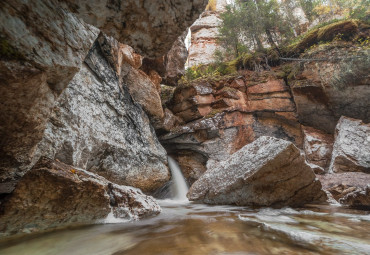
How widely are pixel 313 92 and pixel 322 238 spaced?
986 cm

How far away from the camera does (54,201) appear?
2613 mm

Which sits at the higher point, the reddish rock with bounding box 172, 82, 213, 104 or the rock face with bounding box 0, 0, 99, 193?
the reddish rock with bounding box 172, 82, 213, 104

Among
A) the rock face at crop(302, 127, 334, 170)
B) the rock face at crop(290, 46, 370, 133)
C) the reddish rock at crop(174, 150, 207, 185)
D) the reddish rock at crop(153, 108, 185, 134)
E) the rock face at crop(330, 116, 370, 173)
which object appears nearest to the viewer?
the rock face at crop(330, 116, 370, 173)

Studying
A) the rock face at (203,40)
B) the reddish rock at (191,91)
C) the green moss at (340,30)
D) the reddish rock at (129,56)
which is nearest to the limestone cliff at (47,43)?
the reddish rock at (129,56)

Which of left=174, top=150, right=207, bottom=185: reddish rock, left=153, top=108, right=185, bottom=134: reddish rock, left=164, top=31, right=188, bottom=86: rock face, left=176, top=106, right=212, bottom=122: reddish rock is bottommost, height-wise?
left=174, top=150, right=207, bottom=185: reddish rock

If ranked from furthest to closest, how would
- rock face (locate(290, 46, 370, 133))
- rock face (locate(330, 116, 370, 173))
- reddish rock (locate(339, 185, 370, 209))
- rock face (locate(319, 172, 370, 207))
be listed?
rock face (locate(290, 46, 370, 133)) → rock face (locate(330, 116, 370, 173)) → rock face (locate(319, 172, 370, 207)) → reddish rock (locate(339, 185, 370, 209))

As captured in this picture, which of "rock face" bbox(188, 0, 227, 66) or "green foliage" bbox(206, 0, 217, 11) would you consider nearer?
"rock face" bbox(188, 0, 227, 66)

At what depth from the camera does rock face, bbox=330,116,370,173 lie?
309 inches

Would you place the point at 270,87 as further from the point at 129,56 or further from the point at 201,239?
the point at 201,239

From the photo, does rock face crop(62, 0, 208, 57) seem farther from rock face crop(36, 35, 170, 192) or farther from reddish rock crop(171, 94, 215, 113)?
reddish rock crop(171, 94, 215, 113)

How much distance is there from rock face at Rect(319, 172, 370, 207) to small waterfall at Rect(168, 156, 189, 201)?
526 cm

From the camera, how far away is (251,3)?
43.1 ft

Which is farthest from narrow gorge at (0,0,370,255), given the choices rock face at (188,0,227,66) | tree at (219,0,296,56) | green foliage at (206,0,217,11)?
green foliage at (206,0,217,11)

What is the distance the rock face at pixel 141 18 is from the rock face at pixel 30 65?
1.17 ft
